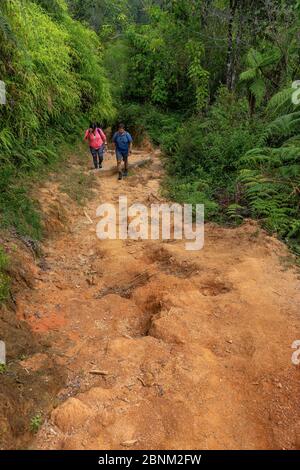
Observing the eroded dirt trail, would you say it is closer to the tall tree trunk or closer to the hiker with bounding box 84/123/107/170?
the hiker with bounding box 84/123/107/170

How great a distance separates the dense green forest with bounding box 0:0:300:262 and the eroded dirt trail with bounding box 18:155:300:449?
1.24 meters

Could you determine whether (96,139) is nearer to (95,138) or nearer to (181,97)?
(95,138)

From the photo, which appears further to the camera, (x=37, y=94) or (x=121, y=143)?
(x=121, y=143)

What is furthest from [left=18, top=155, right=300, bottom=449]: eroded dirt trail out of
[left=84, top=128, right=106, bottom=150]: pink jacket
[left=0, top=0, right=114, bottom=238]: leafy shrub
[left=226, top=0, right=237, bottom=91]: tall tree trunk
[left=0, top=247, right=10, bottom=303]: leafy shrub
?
[left=226, top=0, right=237, bottom=91]: tall tree trunk

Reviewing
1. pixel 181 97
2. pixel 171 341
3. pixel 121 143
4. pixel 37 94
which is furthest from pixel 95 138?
pixel 171 341

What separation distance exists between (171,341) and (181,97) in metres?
12.9

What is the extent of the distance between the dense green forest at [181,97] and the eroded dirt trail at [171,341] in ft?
4.08

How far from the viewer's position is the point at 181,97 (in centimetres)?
1526

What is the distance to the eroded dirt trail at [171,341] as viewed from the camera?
3.33m

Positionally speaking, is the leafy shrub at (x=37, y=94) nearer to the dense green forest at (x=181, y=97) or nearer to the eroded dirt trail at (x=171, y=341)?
the dense green forest at (x=181, y=97)

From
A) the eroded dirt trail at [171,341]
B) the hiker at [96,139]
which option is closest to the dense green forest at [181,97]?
the hiker at [96,139]

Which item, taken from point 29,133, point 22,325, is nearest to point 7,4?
point 29,133

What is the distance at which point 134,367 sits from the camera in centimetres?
402

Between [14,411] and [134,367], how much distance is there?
4.12 ft
